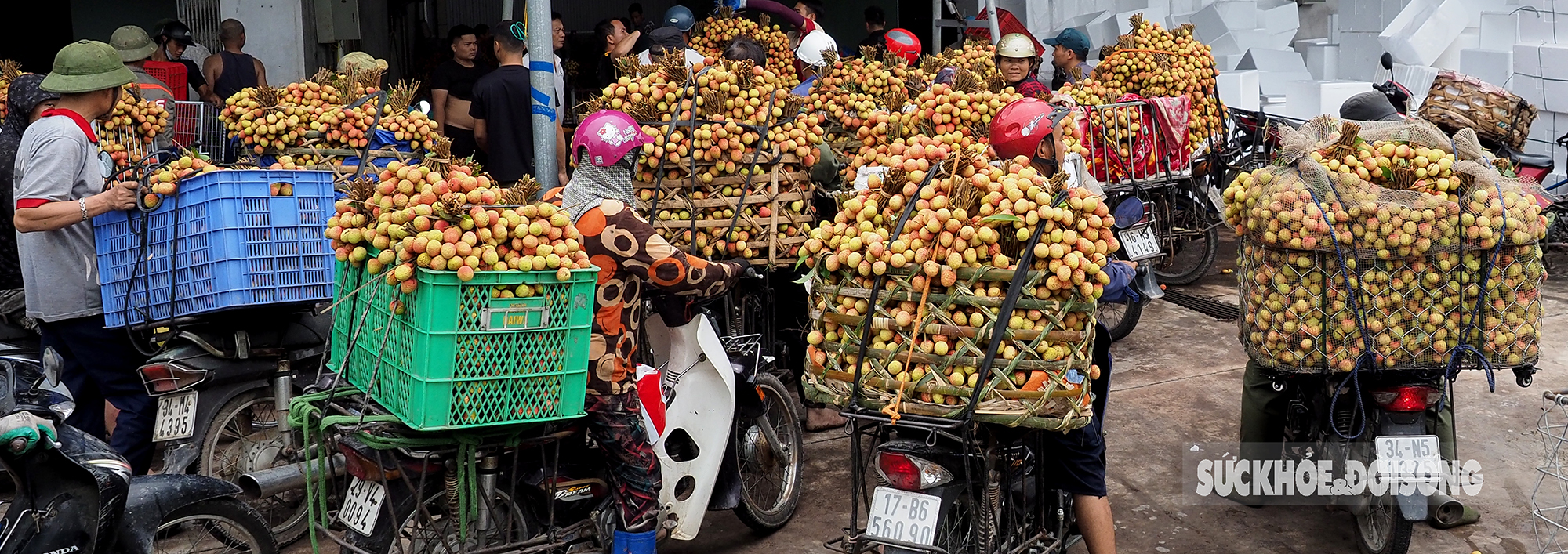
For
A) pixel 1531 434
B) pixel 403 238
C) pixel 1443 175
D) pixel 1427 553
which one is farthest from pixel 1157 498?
pixel 403 238

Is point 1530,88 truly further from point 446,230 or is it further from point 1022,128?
point 446,230

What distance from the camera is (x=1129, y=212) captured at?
7.49 meters

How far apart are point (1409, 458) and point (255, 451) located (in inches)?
174

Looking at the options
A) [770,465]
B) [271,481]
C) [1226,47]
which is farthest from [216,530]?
[1226,47]

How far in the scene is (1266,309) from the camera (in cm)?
458

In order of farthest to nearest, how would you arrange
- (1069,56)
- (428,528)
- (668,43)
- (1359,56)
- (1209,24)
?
(1209,24), (1359,56), (1069,56), (668,43), (428,528)

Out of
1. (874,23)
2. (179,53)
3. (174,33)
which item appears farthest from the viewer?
(874,23)

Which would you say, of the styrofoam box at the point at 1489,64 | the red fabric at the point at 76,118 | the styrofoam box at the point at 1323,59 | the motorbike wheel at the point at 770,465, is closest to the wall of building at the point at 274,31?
the red fabric at the point at 76,118

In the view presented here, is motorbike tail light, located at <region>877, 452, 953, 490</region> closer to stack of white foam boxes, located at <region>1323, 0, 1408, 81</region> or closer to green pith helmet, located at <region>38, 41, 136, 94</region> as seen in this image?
green pith helmet, located at <region>38, 41, 136, 94</region>

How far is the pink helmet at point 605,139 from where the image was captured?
4.52 metres

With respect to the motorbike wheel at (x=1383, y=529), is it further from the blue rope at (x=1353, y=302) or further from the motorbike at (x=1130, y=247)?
the motorbike at (x=1130, y=247)

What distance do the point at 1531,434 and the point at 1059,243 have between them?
396cm

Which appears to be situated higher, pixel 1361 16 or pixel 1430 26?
pixel 1361 16

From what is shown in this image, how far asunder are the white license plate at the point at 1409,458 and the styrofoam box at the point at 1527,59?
736 cm
